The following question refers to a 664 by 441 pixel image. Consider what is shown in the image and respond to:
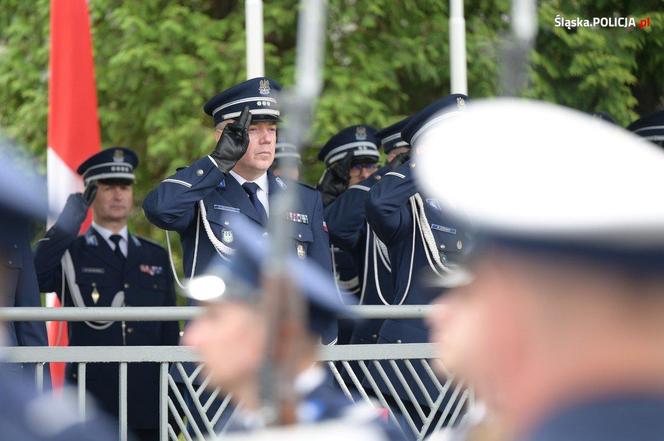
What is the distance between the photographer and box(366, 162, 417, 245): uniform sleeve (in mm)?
6766

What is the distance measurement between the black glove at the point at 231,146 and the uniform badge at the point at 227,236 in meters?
0.25

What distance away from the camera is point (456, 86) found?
8.12m

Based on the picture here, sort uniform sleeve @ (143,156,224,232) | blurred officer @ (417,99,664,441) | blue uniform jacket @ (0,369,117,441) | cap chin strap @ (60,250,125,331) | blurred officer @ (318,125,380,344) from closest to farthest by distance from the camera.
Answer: blurred officer @ (417,99,664,441) < blue uniform jacket @ (0,369,117,441) < uniform sleeve @ (143,156,224,232) < blurred officer @ (318,125,380,344) < cap chin strap @ (60,250,125,331)

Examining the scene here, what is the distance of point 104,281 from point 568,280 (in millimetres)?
6474

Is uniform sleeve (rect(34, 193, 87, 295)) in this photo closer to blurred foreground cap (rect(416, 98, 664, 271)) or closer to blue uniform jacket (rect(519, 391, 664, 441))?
blurred foreground cap (rect(416, 98, 664, 271))

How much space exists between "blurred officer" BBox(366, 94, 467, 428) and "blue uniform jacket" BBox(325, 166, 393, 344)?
Answer: 25.8 inches

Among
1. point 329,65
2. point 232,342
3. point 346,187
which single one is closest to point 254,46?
point 346,187

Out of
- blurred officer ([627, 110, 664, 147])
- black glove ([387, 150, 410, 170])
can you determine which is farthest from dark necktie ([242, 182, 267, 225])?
blurred officer ([627, 110, 664, 147])

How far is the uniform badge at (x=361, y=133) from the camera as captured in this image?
8.94 meters

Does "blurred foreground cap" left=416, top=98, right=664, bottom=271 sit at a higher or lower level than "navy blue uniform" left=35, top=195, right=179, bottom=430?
higher

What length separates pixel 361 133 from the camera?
29.4 ft

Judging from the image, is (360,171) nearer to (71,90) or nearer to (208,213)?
(71,90)

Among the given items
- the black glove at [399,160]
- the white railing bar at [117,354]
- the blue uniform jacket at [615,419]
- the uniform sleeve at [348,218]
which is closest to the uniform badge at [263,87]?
the black glove at [399,160]

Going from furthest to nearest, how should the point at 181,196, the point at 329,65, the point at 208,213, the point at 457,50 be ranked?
1. the point at 329,65
2. the point at 457,50
3. the point at 208,213
4. the point at 181,196
